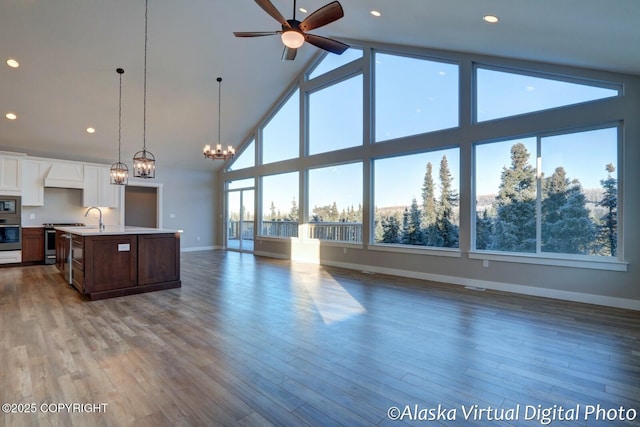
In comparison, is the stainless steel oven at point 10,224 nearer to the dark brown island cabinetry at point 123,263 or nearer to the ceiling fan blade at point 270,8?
the dark brown island cabinetry at point 123,263

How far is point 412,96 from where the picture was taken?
238 inches

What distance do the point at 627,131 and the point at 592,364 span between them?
3138 millimetres

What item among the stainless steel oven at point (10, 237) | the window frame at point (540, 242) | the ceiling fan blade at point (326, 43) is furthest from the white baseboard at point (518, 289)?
the stainless steel oven at point (10, 237)

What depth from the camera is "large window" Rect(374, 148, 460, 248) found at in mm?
5508

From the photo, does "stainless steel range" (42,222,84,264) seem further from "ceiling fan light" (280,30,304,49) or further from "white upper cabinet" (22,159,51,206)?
"ceiling fan light" (280,30,304,49)

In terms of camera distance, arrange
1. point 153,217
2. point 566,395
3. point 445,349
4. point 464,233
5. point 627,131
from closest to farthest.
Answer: point 566,395
point 445,349
point 627,131
point 464,233
point 153,217

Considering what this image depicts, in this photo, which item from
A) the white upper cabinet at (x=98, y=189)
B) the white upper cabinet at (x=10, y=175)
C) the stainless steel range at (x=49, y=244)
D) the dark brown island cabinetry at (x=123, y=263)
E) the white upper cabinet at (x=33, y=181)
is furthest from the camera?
the white upper cabinet at (x=98, y=189)

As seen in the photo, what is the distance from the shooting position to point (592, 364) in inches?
97.7

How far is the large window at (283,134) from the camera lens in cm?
832

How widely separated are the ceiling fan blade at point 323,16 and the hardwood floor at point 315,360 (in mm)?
3107

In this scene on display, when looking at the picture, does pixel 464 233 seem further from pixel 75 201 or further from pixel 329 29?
pixel 75 201

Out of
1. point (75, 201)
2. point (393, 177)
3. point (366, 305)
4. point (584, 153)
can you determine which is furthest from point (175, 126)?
point (584, 153)

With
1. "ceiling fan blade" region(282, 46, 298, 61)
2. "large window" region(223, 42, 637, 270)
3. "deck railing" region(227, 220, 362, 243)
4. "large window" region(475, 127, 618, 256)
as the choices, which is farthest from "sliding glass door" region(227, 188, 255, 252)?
"large window" region(475, 127, 618, 256)

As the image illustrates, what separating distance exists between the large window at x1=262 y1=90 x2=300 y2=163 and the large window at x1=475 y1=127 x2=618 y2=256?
462 cm
